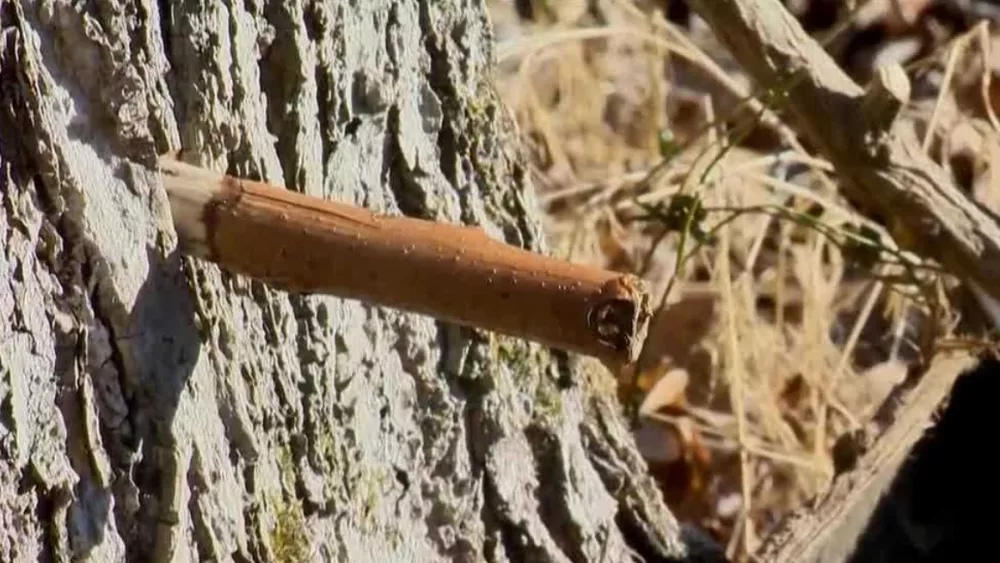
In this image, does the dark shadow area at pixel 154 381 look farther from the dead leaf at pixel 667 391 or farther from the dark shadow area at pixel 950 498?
the dead leaf at pixel 667 391

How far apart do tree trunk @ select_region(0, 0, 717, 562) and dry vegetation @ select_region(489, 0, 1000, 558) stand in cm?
49

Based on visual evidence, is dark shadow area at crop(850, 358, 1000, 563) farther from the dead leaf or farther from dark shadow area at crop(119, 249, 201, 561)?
dark shadow area at crop(119, 249, 201, 561)

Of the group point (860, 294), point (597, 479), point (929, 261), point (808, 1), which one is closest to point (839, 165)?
point (929, 261)

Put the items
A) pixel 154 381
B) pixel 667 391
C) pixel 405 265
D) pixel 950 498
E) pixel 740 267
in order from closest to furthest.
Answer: pixel 405 265, pixel 154 381, pixel 950 498, pixel 667 391, pixel 740 267

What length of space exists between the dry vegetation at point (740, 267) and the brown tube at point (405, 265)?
0.87 meters

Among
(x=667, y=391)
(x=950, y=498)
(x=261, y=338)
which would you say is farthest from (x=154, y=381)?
(x=667, y=391)

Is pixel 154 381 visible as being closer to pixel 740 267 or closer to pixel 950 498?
pixel 950 498

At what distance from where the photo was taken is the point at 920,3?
143 inches

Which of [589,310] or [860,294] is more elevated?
[860,294]

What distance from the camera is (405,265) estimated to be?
0.98 m

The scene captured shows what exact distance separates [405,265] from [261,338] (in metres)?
0.26

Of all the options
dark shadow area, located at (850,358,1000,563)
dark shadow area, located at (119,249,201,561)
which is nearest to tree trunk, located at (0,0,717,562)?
dark shadow area, located at (119,249,201,561)

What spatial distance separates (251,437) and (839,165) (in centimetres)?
74

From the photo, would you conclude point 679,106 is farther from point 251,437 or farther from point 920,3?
point 251,437
